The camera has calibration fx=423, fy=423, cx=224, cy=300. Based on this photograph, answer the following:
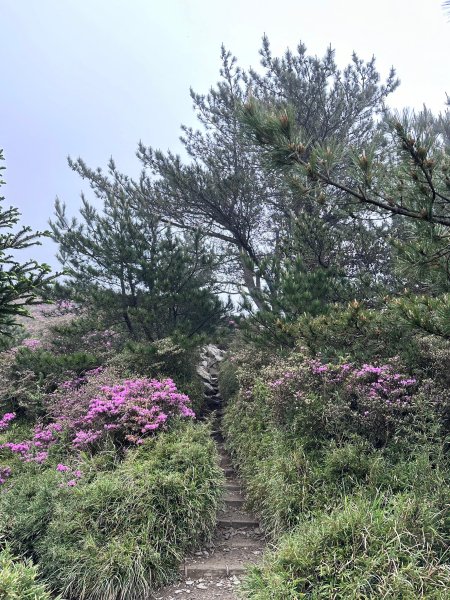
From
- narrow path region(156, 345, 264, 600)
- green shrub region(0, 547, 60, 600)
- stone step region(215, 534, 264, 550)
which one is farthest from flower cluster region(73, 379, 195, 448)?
green shrub region(0, 547, 60, 600)

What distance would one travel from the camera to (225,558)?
4148 mm

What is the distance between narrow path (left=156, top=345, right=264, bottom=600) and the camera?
12.0 feet

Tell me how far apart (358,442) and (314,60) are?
9.85 m

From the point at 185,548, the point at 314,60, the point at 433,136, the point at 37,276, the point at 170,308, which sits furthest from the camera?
the point at 314,60

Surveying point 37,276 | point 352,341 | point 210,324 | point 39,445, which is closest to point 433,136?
point 352,341

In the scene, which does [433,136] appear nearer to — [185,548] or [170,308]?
[185,548]

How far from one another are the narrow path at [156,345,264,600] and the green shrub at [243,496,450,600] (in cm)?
59

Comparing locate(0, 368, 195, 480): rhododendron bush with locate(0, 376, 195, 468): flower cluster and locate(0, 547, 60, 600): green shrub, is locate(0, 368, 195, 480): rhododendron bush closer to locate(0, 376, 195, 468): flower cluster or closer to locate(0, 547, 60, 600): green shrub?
locate(0, 376, 195, 468): flower cluster

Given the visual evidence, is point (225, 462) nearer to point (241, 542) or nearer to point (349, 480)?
point (241, 542)

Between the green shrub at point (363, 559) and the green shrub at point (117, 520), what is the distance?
3.30 feet

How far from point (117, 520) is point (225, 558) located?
3.72 feet

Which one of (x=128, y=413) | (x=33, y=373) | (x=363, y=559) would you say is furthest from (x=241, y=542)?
(x=33, y=373)

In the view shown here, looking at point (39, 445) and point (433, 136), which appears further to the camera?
point (39, 445)

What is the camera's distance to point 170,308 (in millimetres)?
8609
